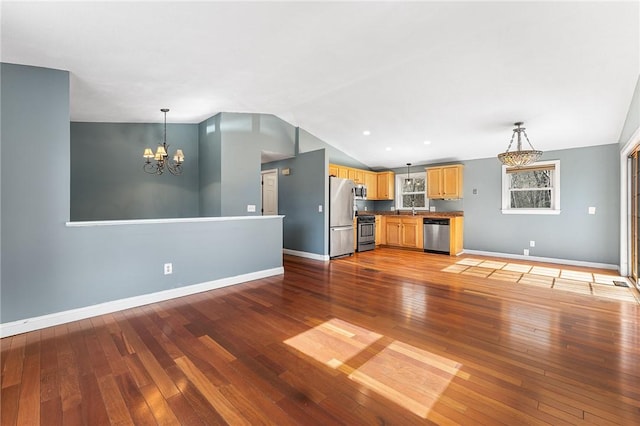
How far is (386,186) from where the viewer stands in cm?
791

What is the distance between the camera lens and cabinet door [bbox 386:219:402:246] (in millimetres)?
7414

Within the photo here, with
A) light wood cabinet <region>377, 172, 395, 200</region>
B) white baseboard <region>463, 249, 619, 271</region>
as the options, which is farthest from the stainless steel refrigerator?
white baseboard <region>463, 249, 619, 271</region>

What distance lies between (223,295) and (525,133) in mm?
5669

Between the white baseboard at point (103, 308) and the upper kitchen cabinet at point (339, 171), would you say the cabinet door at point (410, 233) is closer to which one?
the upper kitchen cabinet at point (339, 171)

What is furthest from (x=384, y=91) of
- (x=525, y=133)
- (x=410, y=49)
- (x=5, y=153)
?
(x=5, y=153)

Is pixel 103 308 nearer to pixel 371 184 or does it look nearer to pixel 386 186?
pixel 371 184

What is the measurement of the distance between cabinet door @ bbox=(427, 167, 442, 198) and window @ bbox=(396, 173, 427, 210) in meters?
0.35

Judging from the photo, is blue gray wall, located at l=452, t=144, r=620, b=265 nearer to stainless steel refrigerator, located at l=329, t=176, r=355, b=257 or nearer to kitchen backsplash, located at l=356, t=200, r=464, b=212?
kitchen backsplash, located at l=356, t=200, r=464, b=212

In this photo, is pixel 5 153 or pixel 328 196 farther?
pixel 328 196

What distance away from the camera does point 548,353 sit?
2158 mm

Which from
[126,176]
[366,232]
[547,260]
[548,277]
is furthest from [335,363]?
[547,260]

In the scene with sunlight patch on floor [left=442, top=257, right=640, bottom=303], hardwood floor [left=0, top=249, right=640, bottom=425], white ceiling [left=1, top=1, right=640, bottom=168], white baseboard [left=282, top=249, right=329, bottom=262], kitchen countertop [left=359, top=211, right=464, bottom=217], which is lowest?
hardwood floor [left=0, top=249, right=640, bottom=425]

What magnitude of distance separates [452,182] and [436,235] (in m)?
1.34

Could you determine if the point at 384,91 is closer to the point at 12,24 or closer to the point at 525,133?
the point at 525,133
